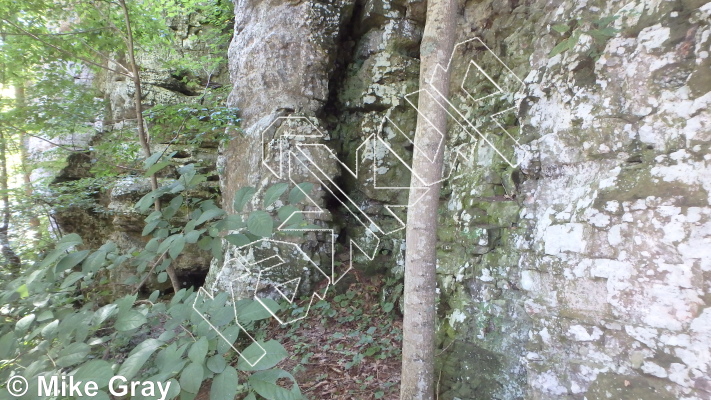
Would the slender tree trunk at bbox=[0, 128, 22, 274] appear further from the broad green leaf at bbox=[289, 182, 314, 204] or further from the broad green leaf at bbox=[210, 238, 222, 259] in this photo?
the broad green leaf at bbox=[289, 182, 314, 204]

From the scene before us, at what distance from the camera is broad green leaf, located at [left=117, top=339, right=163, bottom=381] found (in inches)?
45.8

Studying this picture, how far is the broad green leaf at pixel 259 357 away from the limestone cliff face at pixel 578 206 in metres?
1.57

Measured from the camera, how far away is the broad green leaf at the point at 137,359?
116 cm

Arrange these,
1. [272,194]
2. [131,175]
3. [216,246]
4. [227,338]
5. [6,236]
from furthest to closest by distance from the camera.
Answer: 1. [131,175]
2. [6,236]
3. [216,246]
4. [272,194]
5. [227,338]

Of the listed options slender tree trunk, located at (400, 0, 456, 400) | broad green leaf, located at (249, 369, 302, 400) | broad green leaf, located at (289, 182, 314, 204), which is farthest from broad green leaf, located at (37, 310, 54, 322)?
slender tree trunk, located at (400, 0, 456, 400)

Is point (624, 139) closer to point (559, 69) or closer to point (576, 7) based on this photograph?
point (559, 69)

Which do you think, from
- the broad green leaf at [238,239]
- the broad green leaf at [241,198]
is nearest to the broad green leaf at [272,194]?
the broad green leaf at [241,198]

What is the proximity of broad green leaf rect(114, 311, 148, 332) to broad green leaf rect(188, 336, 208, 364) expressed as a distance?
24 cm

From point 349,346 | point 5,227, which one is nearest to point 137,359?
point 349,346

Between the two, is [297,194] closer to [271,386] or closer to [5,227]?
[271,386]

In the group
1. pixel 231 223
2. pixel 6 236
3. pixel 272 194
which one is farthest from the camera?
pixel 6 236

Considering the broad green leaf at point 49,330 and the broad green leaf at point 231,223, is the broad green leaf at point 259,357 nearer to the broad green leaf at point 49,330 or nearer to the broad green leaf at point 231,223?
the broad green leaf at point 231,223

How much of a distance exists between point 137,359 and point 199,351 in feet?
0.69

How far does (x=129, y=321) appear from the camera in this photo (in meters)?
1.35
